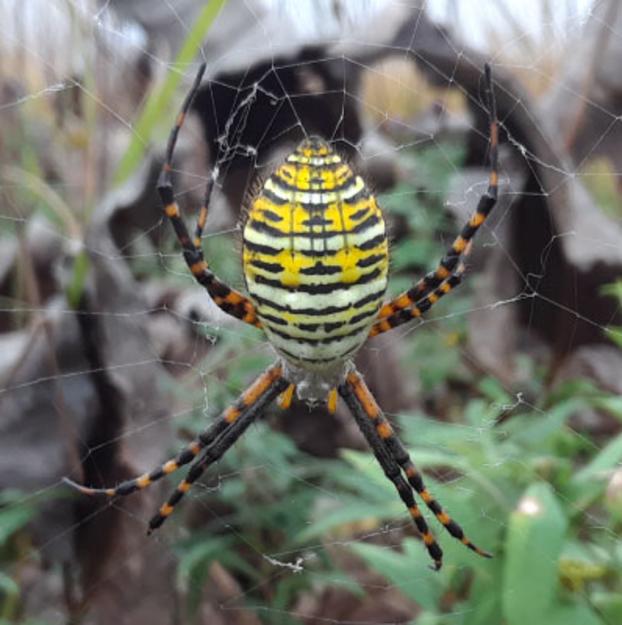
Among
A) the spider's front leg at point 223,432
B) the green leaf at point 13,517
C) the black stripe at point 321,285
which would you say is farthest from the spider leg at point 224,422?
the black stripe at point 321,285

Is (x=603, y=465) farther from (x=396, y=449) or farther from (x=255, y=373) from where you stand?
(x=255, y=373)

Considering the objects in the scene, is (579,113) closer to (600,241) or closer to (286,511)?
(600,241)

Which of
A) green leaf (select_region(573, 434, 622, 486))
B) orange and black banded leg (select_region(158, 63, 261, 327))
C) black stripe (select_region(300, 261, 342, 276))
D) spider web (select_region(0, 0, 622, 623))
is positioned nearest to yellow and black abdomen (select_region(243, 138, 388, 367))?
black stripe (select_region(300, 261, 342, 276))

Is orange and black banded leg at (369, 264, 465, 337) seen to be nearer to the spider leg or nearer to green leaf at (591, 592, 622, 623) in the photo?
the spider leg

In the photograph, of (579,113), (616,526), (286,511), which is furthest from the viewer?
(579,113)

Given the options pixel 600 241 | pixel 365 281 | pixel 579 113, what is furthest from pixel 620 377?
pixel 365 281

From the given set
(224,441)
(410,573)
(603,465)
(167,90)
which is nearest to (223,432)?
(224,441)
